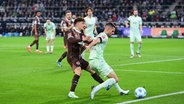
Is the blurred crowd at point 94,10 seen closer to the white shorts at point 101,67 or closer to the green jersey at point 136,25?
the green jersey at point 136,25

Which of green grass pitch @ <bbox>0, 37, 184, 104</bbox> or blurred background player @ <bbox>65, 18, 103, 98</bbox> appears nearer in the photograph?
green grass pitch @ <bbox>0, 37, 184, 104</bbox>

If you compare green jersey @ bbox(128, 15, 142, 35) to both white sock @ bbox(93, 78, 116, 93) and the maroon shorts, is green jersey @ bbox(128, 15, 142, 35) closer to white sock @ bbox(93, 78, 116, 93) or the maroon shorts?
the maroon shorts

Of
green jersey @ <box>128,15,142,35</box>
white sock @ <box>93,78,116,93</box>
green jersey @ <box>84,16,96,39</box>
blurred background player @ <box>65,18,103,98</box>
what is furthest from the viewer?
green jersey @ <box>128,15,142,35</box>

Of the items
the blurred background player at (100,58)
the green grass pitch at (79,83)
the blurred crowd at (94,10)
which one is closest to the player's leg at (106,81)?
the blurred background player at (100,58)

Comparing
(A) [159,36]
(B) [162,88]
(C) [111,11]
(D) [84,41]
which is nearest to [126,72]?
(B) [162,88]

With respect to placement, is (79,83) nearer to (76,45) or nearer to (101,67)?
(76,45)

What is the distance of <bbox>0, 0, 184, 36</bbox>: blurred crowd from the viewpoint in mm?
54531

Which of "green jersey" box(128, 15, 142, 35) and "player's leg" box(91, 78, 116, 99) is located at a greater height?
"green jersey" box(128, 15, 142, 35)

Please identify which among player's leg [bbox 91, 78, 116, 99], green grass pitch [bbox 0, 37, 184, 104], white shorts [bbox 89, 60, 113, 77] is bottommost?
green grass pitch [bbox 0, 37, 184, 104]

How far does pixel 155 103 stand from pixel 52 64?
11126 mm

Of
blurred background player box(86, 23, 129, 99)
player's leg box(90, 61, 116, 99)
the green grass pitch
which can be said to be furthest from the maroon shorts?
the green grass pitch

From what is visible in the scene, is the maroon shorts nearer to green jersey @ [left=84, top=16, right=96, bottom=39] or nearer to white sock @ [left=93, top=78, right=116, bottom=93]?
white sock @ [left=93, top=78, right=116, bottom=93]

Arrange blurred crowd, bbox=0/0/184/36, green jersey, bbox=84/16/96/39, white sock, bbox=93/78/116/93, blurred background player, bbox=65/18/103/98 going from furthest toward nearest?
blurred crowd, bbox=0/0/184/36 < green jersey, bbox=84/16/96/39 < blurred background player, bbox=65/18/103/98 < white sock, bbox=93/78/116/93

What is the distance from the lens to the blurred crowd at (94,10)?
5453 cm
